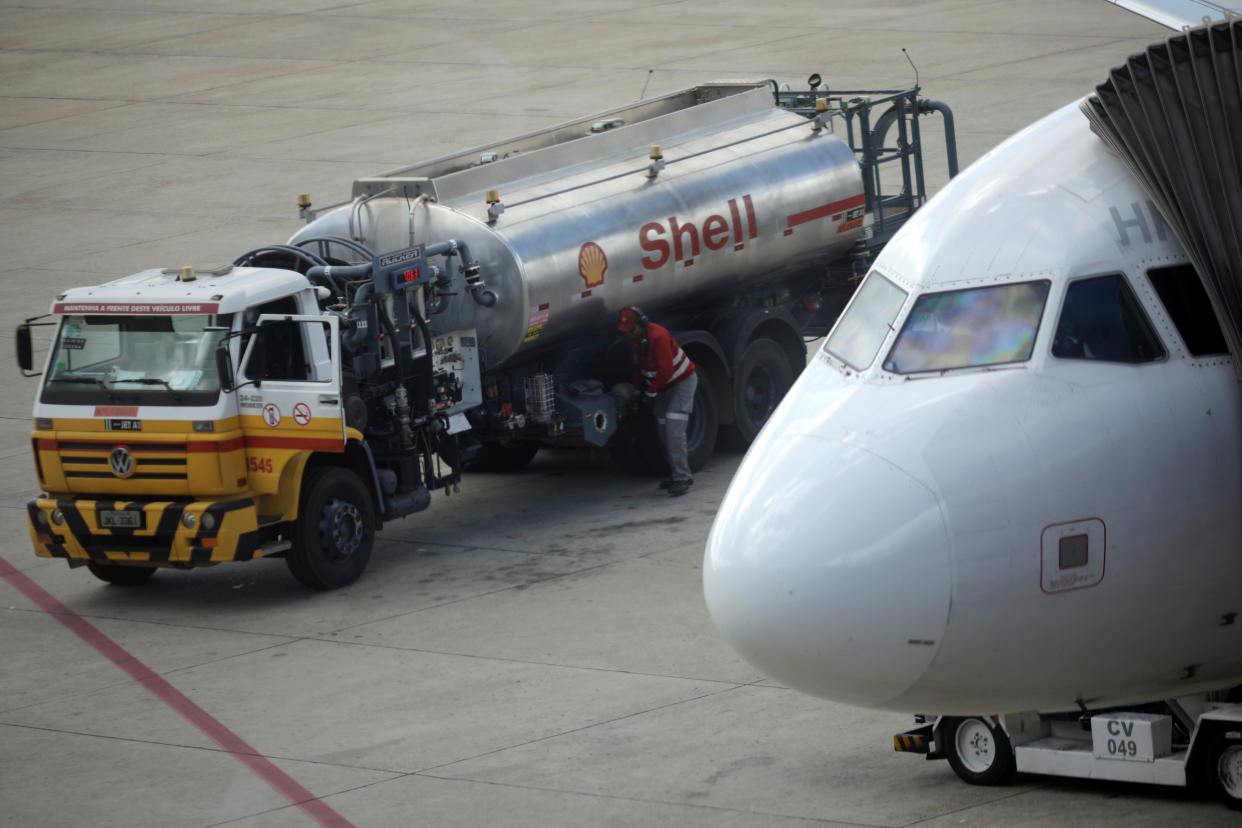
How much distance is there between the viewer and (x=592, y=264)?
63.0ft

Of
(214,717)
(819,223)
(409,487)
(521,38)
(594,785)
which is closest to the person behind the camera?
(594,785)

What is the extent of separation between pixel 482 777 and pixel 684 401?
758 centimetres

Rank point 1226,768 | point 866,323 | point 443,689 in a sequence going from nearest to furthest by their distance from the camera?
point 866,323 < point 1226,768 < point 443,689

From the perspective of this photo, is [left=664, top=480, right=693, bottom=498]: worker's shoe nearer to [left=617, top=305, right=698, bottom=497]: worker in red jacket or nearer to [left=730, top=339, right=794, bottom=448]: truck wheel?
[left=617, top=305, right=698, bottom=497]: worker in red jacket

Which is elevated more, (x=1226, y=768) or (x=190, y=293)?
(x=190, y=293)

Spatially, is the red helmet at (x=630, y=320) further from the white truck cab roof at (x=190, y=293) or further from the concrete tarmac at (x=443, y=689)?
the white truck cab roof at (x=190, y=293)

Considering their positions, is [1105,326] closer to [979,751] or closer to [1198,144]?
[1198,144]

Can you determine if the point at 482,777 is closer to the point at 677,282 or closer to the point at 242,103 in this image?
the point at 677,282

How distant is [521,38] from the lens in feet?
161

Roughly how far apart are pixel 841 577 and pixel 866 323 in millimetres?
1696

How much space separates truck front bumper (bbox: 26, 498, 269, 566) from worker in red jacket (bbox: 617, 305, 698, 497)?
15.0ft

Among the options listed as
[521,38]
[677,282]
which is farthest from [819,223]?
[521,38]

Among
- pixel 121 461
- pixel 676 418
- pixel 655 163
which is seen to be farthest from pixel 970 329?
pixel 655 163

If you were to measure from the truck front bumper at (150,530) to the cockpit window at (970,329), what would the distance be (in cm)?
849
